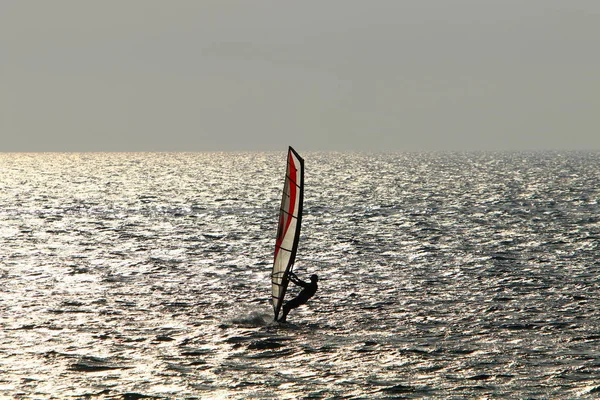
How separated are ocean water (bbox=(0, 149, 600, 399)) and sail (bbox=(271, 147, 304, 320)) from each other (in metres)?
1.72

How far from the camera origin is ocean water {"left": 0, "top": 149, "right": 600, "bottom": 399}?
2212 centimetres

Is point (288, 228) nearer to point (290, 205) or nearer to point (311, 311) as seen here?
point (290, 205)

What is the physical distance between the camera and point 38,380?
72.6 ft

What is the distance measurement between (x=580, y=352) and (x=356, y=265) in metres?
20.1

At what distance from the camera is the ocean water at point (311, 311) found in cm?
2212

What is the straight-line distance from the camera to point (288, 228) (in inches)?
1105

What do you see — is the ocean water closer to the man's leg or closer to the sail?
the man's leg

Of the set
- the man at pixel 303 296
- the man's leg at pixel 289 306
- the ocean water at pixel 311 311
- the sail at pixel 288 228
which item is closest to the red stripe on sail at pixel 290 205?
the sail at pixel 288 228

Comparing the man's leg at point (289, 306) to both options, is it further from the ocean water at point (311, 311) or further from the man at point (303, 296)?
the ocean water at point (311, 311)

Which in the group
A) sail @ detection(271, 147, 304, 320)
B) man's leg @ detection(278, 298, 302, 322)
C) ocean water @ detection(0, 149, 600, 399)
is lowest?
ocean water @ detection(0, 149, 600, 399)

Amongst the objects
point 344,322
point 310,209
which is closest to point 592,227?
point 310,209

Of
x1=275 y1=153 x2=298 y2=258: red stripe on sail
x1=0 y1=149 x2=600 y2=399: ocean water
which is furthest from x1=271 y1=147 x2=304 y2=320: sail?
x1=0 y1=149 x2=600 y2=399: ocean water

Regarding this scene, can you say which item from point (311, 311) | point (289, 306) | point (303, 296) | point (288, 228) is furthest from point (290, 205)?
point (311, 311)

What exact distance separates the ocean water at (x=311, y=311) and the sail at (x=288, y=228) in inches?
67.8
